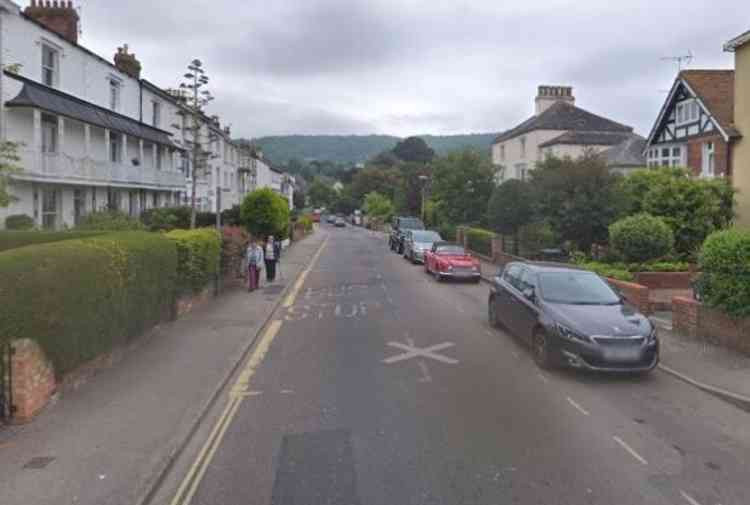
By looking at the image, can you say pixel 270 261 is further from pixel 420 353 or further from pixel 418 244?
pixel 420 353

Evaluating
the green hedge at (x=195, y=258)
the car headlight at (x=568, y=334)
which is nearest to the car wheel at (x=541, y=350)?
the car headlight at (x=568, y=334)

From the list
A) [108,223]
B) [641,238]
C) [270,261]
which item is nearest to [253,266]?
[270,261]

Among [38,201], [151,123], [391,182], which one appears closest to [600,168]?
[38,201]

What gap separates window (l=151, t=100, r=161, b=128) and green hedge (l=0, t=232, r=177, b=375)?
2531 centimetres

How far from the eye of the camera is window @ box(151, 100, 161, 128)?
33.9m

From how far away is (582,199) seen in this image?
20250mm

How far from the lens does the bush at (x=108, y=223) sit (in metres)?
20.0

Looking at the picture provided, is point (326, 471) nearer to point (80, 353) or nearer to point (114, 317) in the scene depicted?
point (80, 353)

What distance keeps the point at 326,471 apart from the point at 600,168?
17717 mm

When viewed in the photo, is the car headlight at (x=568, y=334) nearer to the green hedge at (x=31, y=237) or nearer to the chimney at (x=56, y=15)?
the green hedge at (x=31, y=237)

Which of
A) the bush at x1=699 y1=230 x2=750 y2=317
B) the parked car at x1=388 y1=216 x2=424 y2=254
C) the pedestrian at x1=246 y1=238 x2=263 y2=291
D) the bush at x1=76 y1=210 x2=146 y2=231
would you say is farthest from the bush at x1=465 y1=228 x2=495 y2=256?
the bush at x1=699 y1=230 x2=750 y2=317

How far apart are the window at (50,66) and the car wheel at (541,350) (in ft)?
68.3

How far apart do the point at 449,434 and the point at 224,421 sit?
256cm

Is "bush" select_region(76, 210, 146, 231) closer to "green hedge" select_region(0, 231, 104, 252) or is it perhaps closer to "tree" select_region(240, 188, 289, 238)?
"green hedge" select_region(0, 231, 104, 252)
